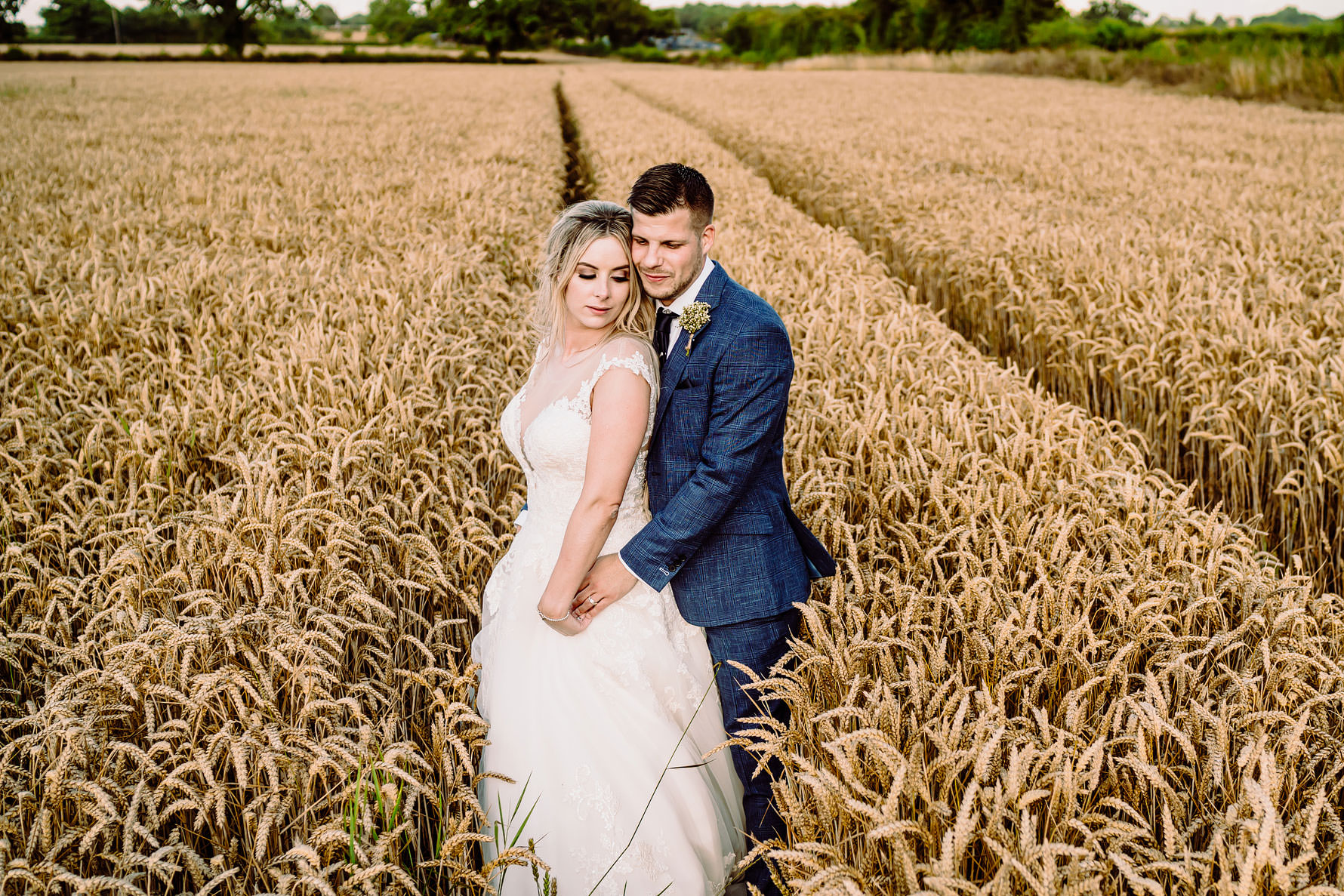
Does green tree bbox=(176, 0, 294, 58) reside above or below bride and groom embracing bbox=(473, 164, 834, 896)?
above

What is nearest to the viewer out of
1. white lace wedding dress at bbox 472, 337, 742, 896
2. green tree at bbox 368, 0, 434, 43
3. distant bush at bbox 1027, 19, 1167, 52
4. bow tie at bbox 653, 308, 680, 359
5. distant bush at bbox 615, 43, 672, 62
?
white lace wedding dress at bbox 472, 337, 742, 896

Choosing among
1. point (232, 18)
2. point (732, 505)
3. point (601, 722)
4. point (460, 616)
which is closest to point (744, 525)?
point (732, 505)

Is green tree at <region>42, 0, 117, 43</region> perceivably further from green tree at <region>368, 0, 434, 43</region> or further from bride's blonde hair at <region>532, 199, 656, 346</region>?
bride's blonde hair at <region>532, 199, 656, 346</region>

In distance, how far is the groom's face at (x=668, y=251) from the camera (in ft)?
7.01

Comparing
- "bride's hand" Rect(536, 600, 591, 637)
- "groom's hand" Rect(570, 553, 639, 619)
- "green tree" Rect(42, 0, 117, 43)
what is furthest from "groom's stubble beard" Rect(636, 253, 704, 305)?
"green tree" Rect(42, 0, 117, 43)

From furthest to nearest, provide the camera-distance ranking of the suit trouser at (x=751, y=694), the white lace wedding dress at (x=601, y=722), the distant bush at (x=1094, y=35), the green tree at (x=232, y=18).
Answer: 1. the green tree at (x=232, y=18)
2. the distant bush at (x=1094, y=35)
3. the suit trouser at (x=751, y=694)
4. the white lace wedding dress at (x=601, y=722)

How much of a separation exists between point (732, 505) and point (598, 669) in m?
0.55

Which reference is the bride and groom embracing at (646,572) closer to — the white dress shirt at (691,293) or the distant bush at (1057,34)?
the white dress shirt at (691,293)

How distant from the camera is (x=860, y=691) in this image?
2.08 m

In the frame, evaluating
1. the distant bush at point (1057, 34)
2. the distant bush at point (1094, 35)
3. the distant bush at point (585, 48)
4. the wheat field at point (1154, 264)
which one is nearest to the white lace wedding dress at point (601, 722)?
the wheat field at point (1154, 264)

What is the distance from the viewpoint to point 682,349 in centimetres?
223

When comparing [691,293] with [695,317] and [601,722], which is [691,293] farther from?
[601,722]

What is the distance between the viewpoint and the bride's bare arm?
2168mm

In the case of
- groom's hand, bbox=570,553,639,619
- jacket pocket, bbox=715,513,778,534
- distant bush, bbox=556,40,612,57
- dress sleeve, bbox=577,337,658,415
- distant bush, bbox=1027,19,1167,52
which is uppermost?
distant bush, bbox=556,40,612,57
